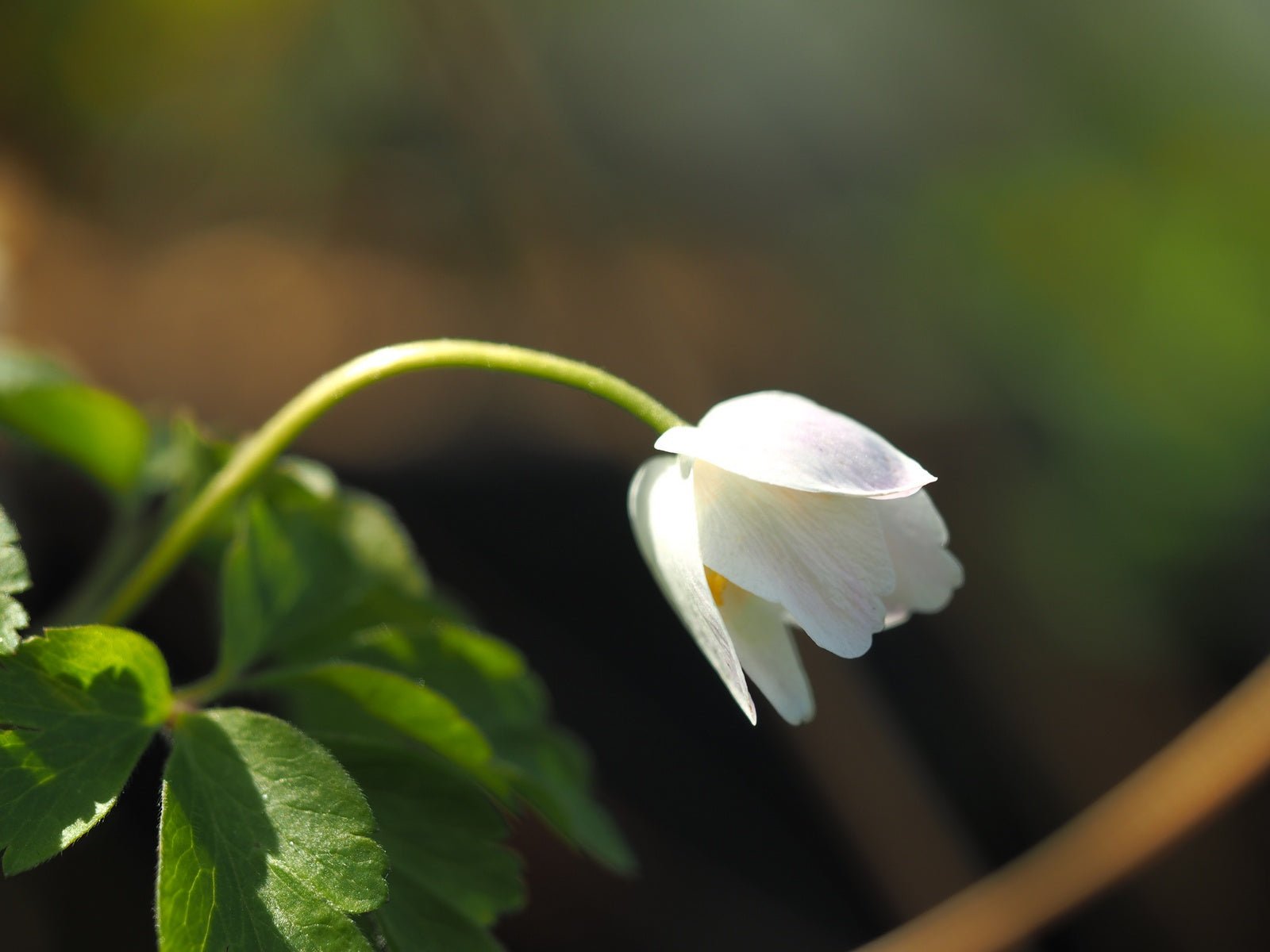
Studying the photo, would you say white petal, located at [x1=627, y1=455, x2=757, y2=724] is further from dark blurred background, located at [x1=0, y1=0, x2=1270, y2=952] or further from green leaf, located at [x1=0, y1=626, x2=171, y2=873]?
dark blurred background, located at [x1=0, y1=0, x2=1270, y2=952]

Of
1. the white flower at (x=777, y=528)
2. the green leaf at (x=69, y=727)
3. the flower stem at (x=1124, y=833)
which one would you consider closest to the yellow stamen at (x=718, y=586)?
the white flower at (x=777, y=528)

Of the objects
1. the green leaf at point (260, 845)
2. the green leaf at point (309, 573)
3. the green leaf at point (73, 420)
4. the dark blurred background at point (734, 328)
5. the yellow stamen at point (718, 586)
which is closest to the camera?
the green leaf at point (260, 845)

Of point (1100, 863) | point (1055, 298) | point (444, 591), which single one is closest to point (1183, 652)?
point (1055, 298)

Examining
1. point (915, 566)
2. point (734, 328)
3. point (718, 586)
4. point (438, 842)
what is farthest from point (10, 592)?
point (734, 328)

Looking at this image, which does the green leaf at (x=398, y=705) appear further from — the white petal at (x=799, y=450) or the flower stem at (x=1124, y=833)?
the flower stem at (x=1124, y=833)

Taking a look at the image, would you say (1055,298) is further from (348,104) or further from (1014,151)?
(348,104)
